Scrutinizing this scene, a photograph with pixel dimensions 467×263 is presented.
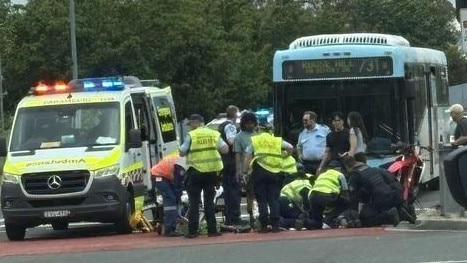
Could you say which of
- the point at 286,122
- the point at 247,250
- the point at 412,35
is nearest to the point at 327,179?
the point at 247,250

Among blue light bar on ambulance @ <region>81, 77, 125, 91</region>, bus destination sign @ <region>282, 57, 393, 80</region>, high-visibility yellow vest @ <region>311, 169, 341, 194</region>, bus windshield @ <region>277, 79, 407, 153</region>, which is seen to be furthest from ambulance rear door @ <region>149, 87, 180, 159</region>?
high-visibility yellow vest @ <region>311, 169, 341, 194</region>

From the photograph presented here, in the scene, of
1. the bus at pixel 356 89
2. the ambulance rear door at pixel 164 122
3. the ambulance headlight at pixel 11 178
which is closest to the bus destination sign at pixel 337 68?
the bus at pixel 356 89

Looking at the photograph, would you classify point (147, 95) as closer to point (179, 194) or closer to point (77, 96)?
point (77, 96)

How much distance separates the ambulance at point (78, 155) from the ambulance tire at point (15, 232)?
2 centimetres

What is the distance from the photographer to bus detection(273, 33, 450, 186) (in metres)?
17.3

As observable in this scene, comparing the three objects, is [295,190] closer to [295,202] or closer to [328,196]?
[295,202]

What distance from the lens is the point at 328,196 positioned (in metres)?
14.0

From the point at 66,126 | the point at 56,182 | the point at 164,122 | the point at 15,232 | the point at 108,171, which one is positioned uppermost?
the point at 66,126

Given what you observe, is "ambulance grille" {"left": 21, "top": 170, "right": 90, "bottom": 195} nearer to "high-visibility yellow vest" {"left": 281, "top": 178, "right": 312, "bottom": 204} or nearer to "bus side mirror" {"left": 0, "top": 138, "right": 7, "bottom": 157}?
"bus side mirror" {"left": 0, "top": 138, "right": 7, "bottom": 157}

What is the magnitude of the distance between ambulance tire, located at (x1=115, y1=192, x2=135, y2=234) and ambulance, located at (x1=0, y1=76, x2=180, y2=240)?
0.01 metres

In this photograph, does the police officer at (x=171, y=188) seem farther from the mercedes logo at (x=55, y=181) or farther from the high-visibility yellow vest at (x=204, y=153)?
the mercedes logo at (x=55, y=181)

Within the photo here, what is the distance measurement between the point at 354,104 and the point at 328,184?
3.69 metres

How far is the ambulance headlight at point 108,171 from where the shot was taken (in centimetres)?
1460

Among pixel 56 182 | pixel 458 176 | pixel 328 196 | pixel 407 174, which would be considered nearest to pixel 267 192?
pixel 328 196
